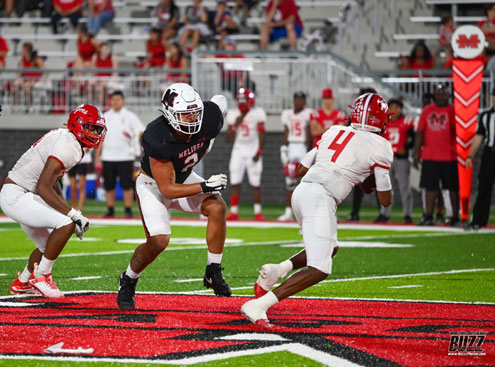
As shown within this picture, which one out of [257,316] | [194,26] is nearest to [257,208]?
[194,26]

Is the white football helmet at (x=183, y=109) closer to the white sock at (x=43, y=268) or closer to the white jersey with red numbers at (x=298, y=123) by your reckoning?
the white sock at (x=43, y=268)

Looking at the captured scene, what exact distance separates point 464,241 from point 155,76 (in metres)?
9.66

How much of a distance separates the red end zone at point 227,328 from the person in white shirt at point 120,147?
8.47 m

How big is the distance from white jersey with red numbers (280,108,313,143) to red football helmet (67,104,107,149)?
859cm

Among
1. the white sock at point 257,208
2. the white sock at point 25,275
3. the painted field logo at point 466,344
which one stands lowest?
the white sock at point 257,208

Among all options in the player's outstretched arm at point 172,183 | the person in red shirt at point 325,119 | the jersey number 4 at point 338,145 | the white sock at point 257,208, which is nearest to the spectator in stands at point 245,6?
the person in red shirt at point 325,119

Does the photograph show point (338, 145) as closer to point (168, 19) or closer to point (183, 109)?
point (183, 109)

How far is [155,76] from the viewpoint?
794 inches

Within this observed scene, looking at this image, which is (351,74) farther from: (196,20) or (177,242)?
(177,242)

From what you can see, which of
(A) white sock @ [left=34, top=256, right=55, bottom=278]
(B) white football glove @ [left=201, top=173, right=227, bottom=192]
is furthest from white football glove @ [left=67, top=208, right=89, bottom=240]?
(B) white football glove @ [left=201, top=173, right=227, bottom=192]

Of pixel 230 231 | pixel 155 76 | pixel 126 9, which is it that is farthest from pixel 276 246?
pixel 126 9

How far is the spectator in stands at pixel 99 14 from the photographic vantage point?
23.6 m

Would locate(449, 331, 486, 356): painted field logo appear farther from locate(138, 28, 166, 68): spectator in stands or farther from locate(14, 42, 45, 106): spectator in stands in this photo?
locate(14, 42, 45, 106): spectator in stands

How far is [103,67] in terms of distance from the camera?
68.5 feet
